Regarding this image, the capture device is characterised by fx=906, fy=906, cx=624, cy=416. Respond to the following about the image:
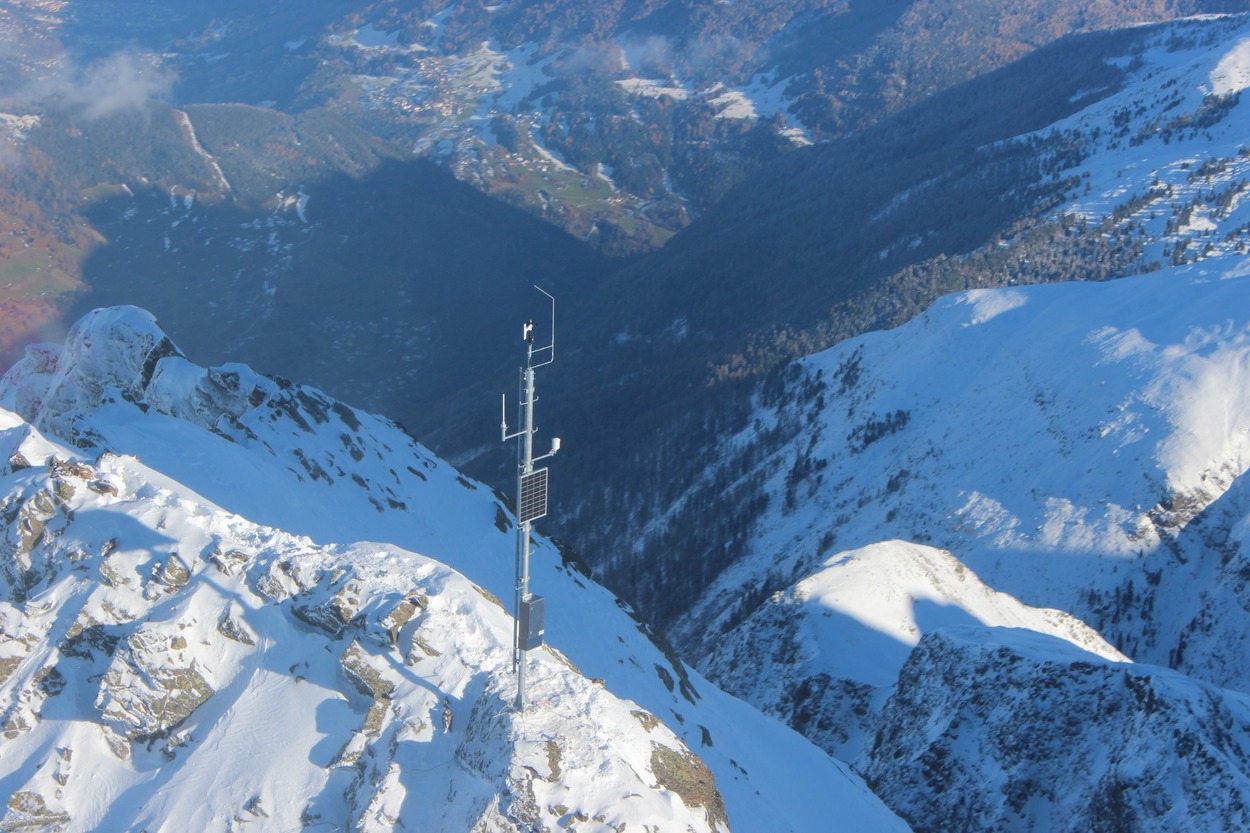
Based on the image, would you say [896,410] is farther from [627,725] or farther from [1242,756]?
[627,725]

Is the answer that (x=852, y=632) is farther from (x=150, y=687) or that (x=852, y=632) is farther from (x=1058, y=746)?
(x=150, y=687)

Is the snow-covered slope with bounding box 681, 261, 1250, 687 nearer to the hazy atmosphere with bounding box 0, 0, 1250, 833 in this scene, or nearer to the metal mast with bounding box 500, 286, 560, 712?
the hazy atmosphere with bounding box 0, 0, 1250, 833

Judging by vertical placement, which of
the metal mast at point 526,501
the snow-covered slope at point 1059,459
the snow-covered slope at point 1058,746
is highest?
the snow-covered slope at point 1059,459

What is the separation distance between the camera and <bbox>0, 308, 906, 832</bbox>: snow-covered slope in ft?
75.8

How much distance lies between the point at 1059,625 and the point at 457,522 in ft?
171

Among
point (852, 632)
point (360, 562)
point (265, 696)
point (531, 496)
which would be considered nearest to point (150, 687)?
point (265, 696)

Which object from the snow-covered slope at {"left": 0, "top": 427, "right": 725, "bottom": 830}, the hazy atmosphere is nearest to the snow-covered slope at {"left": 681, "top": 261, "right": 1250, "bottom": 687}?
the hazy atmosphere

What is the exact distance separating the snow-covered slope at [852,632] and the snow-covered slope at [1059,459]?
2212 centimetres

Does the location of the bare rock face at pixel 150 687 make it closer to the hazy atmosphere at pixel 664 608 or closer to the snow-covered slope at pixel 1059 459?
the hazy atmosphere at pixel 664 608

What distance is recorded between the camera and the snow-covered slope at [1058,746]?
38156 mm

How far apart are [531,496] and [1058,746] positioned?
1313 inches

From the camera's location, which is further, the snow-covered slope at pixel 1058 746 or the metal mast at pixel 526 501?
the snow-covered slope at pixel 1058 746

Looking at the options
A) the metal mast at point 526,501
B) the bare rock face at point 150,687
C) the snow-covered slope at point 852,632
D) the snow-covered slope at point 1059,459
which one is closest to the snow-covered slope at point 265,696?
the bare rock face at point 150,687

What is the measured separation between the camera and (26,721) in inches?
858
